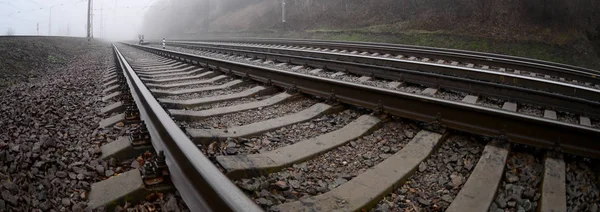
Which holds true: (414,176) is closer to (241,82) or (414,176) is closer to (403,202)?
(403,202)

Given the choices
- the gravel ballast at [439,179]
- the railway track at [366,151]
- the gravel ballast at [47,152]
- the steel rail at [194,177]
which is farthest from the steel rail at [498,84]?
the gravel ballast at [47,152]

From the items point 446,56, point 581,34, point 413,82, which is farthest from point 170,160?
point 581,34

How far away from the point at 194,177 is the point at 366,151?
1.53 m

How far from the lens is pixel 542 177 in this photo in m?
2.38

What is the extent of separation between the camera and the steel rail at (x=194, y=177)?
1484mm

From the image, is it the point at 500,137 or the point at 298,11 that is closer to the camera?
the point at 500,137

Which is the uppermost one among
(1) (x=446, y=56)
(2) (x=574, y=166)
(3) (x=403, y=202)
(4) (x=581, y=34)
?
(4) (x=581, y=34)

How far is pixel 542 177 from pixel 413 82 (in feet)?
10.0

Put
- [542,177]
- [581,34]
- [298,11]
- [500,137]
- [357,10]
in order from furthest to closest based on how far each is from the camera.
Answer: [298,11] < [357,10] < [581,34] < [500,137] < [542,177]

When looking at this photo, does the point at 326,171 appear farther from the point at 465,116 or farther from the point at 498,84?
the point at 498,84

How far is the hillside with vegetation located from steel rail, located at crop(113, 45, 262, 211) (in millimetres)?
12067

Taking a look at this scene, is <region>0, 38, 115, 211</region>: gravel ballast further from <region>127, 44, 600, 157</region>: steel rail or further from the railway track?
<region>127, 44, 600, 157</region>: steel rail

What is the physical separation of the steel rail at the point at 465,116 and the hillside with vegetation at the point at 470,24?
978 centimetres

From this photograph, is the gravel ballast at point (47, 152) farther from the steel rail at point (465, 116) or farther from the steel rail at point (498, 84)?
the steel rail at point (498, 84)
